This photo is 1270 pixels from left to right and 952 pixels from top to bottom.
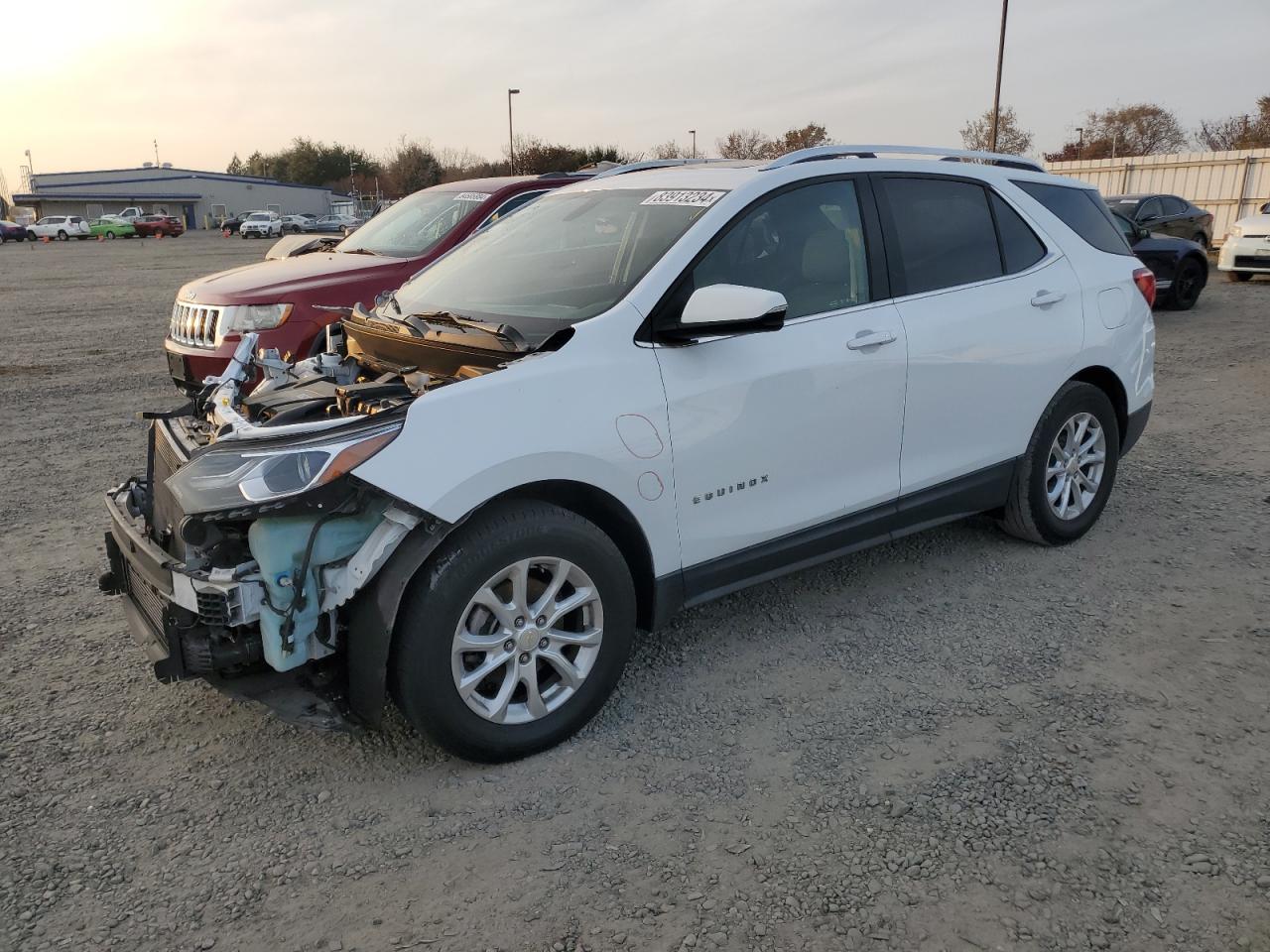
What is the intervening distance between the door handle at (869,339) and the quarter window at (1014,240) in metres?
0.98

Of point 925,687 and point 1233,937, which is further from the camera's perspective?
point 925,687

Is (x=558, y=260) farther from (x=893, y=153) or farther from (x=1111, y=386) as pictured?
(x=1111, y=386)

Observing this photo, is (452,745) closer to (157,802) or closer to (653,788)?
(653,788)

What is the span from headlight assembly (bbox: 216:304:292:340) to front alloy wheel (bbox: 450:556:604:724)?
14.1 feet

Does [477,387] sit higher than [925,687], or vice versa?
[477,387]

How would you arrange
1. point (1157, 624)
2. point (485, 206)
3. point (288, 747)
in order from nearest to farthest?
point (288, 747) < point (1157, 624) < point (485, 206)

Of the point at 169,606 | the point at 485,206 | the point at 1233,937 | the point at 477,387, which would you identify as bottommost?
the point at 1233,937

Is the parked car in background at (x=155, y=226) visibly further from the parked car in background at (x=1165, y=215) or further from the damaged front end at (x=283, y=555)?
the damaged front end at (x=283, y=555)

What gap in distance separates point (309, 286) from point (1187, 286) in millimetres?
12647

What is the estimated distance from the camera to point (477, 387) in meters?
2.96

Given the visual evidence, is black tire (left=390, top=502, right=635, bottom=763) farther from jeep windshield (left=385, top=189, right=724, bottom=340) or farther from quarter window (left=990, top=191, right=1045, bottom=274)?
quarter window (left=990, top=191, right=1045, bottom=274)

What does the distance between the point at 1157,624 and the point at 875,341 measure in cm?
169

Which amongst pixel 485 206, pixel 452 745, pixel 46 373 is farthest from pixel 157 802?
pixel 46 373

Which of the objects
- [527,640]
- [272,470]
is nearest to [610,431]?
[527,640]
